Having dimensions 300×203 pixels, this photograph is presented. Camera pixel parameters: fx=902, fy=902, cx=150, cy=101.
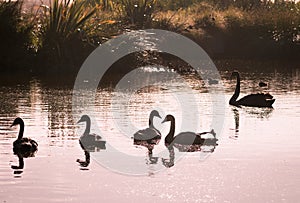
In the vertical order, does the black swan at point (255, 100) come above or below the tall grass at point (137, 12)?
below

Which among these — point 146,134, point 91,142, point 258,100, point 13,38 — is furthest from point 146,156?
point 13,38

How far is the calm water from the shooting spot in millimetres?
14250

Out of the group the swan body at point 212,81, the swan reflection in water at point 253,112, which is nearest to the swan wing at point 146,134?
the swan reflection in water at point 253,112

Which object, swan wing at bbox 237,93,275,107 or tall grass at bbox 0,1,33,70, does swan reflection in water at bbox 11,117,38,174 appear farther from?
tall grass at bbox 0,1,33,70

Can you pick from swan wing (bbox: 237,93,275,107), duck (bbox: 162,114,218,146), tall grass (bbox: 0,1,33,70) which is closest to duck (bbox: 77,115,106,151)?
duck (bbox: 162,114,218,146)

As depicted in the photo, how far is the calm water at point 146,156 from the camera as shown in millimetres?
14250

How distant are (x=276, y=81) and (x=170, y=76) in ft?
14.0

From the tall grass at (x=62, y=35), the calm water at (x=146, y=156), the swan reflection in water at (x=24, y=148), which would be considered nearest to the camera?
the calm water at (x=146, y=156)

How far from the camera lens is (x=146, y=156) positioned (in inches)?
704

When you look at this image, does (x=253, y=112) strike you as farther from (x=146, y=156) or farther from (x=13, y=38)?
(x=13, y=38)

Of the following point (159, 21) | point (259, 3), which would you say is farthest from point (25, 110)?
point (259, 3)

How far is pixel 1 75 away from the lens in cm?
3528

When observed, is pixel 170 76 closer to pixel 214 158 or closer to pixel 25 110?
pixel 25 110

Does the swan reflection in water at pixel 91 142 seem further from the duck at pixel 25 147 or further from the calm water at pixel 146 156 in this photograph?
the duck at pixel 25 147
